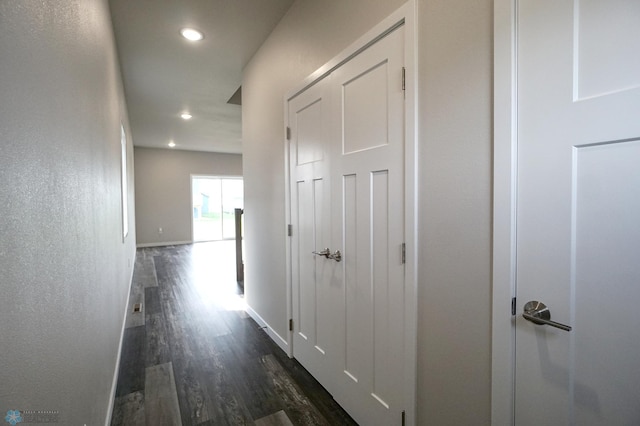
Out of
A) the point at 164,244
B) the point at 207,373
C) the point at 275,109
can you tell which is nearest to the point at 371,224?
the point at 275,109

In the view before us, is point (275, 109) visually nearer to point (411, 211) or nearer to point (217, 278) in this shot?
point (411, 211)

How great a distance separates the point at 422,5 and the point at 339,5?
0.73 meters

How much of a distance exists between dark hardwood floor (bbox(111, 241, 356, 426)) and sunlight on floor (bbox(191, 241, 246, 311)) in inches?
1.7

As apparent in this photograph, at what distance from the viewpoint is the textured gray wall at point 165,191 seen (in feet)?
27.5

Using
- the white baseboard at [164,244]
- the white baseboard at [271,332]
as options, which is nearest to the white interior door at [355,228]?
the white baseboard at [271,332]

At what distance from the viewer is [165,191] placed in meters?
8.70

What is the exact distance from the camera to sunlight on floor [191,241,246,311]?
12.6ft

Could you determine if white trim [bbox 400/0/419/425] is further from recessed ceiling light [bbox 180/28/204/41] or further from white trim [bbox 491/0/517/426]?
recessed ceiling light [bbox 180/28/204/41]

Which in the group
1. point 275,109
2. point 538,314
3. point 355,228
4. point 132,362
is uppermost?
point 275,109

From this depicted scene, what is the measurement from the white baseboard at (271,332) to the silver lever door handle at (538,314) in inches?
77.8

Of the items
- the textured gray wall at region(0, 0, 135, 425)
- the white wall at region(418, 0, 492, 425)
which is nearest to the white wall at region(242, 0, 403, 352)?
the white wall at region(418, 0, 492, 425)

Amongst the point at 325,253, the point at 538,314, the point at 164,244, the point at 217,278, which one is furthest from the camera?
the point at 164,244

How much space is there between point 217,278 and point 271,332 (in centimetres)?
251

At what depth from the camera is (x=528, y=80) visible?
37.4 inches
